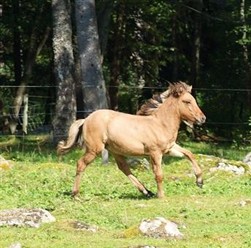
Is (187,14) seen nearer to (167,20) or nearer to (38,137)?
(167,20)

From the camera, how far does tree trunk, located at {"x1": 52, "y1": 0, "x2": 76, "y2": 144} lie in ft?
67.7

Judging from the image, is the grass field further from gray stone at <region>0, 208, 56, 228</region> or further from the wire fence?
the wire fence

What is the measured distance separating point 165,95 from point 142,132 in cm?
80

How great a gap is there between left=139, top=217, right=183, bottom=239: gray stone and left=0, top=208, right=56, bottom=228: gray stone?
1283mm

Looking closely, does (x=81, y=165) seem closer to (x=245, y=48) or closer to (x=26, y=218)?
(x=26, y=218)

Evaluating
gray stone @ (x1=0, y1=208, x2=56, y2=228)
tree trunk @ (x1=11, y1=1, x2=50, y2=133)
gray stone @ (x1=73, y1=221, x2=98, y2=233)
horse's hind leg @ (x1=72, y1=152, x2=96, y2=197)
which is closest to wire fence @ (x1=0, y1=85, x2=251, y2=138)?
tree trunk @ (x1=11, y1=1, x2=50, y2=133)

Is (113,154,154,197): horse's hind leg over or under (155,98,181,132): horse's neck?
under

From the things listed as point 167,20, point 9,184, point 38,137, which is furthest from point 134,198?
point 167,20

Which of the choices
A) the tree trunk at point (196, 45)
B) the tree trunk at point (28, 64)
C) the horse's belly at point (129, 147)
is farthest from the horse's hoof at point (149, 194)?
the tree trunk at point (196, 45)

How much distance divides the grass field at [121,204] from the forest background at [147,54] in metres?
9.92

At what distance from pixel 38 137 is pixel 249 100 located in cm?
967

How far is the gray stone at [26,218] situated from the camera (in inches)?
368

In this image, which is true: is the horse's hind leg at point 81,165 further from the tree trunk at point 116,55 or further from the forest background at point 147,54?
the tree trunk at point 116,55

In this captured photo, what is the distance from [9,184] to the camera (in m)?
13.2
